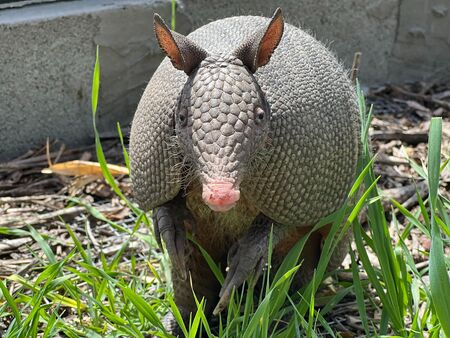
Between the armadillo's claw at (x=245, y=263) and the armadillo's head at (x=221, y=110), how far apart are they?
1.56ft

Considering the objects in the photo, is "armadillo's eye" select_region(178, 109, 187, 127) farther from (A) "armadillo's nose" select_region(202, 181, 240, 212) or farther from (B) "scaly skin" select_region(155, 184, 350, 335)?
(B) "scaly skin" select_region(155, 184, 350, 335)

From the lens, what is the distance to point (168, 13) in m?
4.65

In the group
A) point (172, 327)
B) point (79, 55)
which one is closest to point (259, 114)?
point (172, 327)

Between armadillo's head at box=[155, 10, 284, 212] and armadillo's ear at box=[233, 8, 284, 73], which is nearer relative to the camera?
armadillo's head at box=[155, 10, 284, 212]

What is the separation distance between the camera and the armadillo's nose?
2137mm

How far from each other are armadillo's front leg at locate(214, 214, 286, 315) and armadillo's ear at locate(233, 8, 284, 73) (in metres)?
0.62

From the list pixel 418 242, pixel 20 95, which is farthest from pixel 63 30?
pixel 418 242

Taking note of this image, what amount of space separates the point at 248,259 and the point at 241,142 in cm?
63

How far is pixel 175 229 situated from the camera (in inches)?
110

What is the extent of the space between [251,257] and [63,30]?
7.38 ft

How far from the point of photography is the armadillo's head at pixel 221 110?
2.20 m

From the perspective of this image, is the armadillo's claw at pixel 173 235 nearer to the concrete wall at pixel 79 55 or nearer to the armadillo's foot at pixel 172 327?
the armadillo's foot at pixel 172 327

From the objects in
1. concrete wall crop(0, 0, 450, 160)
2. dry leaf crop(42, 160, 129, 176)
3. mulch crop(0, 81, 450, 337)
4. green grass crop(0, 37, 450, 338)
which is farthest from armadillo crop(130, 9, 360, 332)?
concrete wall crop(0, 0, 450, 160)

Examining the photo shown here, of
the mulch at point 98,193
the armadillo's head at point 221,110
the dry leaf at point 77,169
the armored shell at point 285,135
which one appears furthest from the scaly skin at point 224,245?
the dry leaf at point 77,169
